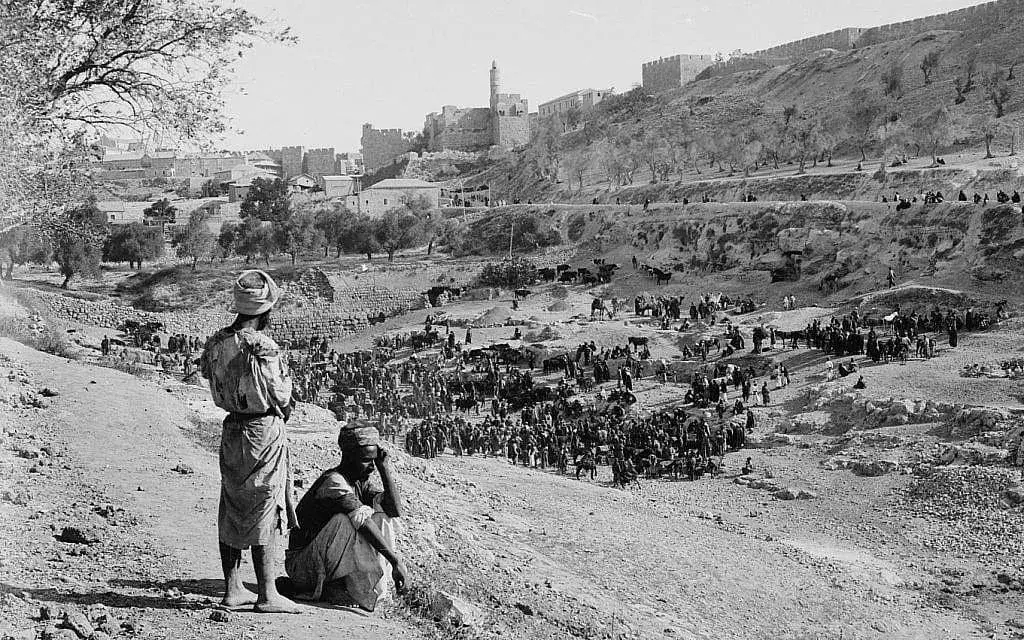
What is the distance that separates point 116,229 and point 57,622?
55.2 meters

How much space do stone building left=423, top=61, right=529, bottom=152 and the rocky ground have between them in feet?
252

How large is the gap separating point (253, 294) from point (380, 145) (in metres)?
99.1

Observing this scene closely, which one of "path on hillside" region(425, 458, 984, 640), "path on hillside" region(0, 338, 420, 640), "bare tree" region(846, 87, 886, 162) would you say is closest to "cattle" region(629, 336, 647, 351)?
"path on hillside" region(425, 458, 984, 640)

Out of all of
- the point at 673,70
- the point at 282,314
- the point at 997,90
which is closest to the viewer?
the point at 282,314

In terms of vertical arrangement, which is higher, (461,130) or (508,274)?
(461,130)

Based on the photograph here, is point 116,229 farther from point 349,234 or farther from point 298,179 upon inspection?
point 298,179

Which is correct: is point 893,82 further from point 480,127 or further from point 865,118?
point 480,127

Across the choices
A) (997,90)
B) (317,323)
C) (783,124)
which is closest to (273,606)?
(317,323)

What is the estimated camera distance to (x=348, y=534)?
20.4 feet

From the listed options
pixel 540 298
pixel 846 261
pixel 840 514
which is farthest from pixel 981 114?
pixel 840 514

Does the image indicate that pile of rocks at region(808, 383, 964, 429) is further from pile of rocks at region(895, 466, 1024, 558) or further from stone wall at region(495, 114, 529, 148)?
stone wall at region(495, 114, 529, 148)

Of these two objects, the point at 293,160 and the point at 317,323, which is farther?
the point at 293,160

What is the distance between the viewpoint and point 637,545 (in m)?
13.9

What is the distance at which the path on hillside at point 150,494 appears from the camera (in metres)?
6.06
